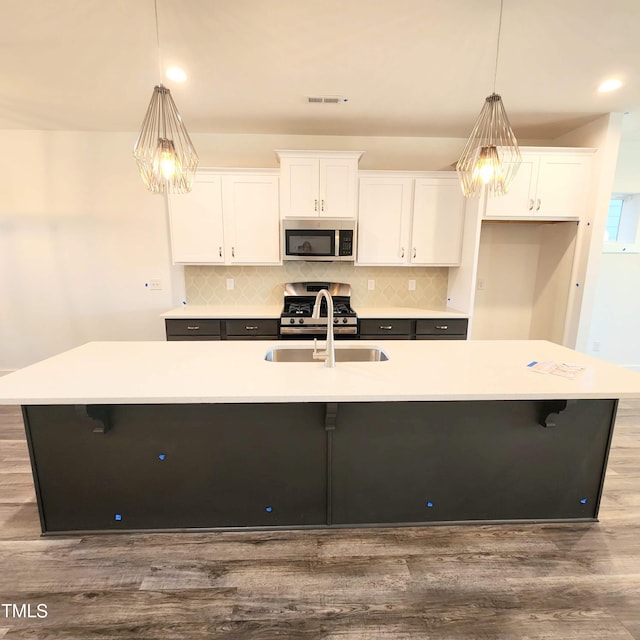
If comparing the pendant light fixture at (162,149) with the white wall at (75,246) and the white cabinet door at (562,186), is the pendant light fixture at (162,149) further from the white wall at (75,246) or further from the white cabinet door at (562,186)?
the white cabinet door at (562,186)

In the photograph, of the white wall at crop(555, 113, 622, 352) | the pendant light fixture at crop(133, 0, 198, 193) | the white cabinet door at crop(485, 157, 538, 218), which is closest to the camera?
the pendant light fixture at crop(133, 0, 198, 193)

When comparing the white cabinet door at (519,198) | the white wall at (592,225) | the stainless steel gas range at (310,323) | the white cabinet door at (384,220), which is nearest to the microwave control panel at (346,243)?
the white cabinet door at (384,220)

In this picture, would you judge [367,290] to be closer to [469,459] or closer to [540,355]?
[540,355]

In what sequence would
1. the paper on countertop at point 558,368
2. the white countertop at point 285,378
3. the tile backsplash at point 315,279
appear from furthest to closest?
the tile backsplash at point 315,279, the paper on countertop at point 558,368, the white countertop at point 285,378

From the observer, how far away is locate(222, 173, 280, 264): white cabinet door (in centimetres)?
342

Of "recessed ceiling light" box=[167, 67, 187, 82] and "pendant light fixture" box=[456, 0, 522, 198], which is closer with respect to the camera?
"pendant light fixture" box=[456, 0, 522, 198]

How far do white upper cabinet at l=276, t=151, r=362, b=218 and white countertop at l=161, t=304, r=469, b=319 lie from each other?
3.23 feet

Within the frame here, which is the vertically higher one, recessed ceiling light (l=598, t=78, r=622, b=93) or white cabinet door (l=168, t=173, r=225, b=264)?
recessed ceiling light (l=598, t=78, r=622, b=93)

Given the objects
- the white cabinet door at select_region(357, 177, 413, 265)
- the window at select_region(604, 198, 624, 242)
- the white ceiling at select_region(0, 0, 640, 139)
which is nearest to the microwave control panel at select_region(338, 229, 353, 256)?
the white cabinet door at select_region(357, 177, 413, 265)

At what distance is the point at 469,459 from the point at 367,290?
2.40 m

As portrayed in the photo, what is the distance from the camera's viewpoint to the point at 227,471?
177 centimetres

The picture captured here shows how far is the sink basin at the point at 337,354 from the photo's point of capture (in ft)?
7.13

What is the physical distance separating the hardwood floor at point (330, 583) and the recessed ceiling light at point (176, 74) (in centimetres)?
292

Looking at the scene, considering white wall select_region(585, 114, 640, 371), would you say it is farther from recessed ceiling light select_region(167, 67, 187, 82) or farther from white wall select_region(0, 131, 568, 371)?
recessed ceiling light select_region(167, 67, 187, 82)
